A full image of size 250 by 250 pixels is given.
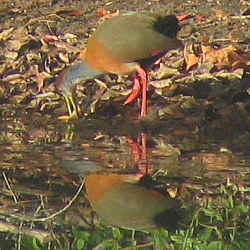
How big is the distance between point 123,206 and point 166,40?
2012 millimetres

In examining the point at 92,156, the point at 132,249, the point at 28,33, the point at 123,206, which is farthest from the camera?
the point at 28,33

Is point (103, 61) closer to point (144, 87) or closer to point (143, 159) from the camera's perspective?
point (144, 87)

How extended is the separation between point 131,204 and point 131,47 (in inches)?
78.5

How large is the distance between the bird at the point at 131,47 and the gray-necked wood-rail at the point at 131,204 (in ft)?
5.13

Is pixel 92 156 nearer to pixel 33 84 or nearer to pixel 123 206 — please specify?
pixel 123 206

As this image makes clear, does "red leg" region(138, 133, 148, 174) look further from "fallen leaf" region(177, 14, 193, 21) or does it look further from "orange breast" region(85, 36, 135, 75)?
"fallen leaf" region(177, 14, 193, 21)

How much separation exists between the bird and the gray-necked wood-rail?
1.56 m

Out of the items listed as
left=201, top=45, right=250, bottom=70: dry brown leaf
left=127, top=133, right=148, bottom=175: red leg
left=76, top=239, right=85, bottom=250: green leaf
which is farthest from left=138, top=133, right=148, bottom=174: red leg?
left=201, top=45, right=250, bottom=70: dry brown leaf

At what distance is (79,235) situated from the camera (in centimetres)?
393

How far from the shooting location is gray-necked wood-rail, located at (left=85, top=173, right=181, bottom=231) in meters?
4.04

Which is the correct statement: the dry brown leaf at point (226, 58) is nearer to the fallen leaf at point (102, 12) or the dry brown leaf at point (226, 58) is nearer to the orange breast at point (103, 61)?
the orange breast at point (103, 61)

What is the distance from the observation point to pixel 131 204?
4215mm

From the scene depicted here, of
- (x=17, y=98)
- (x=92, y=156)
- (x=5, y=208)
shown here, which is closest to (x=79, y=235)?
(x=5, y=208)

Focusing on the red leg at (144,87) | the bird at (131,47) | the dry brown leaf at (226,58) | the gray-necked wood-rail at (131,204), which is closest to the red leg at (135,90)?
the bird at (131,47)
